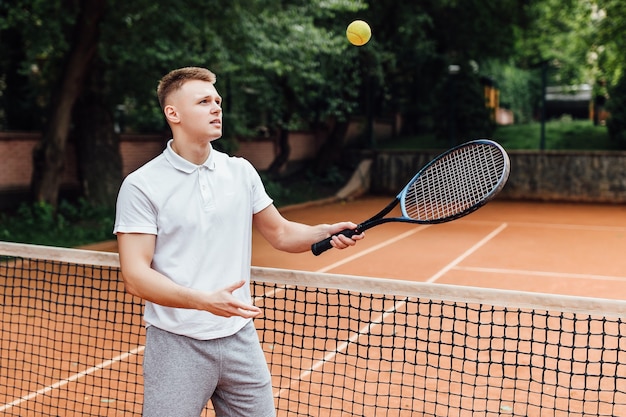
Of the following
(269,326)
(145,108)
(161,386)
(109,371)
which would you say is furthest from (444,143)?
(161,386)

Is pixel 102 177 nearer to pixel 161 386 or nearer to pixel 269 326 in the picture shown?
pixel 269 326

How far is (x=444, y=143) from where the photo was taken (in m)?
22.5

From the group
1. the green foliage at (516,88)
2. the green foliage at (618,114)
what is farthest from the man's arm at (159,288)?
the green foliage at (516,88)

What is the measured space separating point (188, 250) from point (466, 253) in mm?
9227

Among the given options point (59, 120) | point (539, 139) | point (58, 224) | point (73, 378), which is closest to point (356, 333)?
point (73, 378)

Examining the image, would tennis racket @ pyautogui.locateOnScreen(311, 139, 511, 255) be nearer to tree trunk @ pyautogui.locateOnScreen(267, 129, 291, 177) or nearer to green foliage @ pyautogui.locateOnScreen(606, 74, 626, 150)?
tree trunk @ pyautogui.locateOnScreen(267, 129, 291, 177)

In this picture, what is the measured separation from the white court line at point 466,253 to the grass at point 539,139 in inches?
293

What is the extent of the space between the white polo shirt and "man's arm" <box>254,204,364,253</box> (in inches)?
11.1

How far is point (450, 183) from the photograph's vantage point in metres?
3.56

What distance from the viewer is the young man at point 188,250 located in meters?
2.49

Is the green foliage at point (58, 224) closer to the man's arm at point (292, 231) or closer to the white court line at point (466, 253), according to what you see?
the white court line at point (466, 253)

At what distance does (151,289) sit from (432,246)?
9909mm

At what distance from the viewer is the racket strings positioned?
344 centimetres

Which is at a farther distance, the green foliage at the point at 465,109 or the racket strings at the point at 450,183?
the green foliage at the point at 465,109
